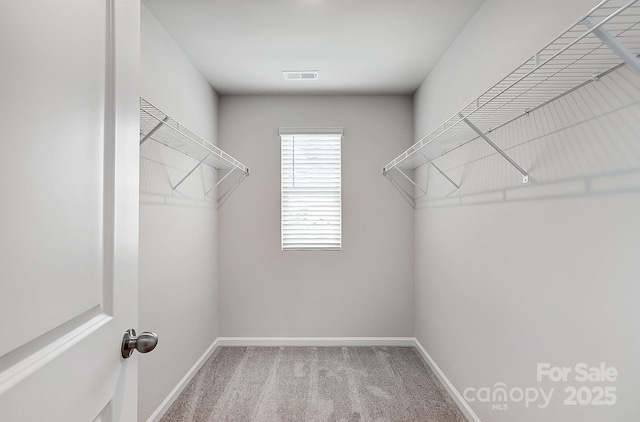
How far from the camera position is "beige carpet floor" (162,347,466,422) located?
2.22m

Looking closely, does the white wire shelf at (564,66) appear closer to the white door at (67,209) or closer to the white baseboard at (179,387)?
the white door at (67,209)

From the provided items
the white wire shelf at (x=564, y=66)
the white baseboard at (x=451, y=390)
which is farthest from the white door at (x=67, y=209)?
the white baseboard at (x=451, y=390)

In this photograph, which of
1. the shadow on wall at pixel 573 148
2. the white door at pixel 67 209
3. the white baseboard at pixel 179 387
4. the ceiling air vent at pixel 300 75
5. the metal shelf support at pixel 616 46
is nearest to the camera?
the white door at pixel 67 209

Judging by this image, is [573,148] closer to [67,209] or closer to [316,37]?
[67,209]

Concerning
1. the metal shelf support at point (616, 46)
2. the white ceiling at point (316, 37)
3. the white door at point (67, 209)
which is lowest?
the white door at point (67, 209)

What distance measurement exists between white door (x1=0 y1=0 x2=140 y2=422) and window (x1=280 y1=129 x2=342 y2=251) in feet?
8.59

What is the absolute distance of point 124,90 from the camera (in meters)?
0.82

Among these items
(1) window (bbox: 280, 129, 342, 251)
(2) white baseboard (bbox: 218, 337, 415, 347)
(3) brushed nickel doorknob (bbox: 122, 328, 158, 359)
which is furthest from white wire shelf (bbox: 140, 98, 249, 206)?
(2) white baseboard (bbox: 218, 337, 415, 347)

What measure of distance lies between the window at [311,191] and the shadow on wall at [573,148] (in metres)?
1.60

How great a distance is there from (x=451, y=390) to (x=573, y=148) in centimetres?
183

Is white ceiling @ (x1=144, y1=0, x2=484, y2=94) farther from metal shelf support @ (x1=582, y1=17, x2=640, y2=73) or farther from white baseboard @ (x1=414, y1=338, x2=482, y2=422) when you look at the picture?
white baseboard @ (x1=414, y1=338, x2=482, y2=422)

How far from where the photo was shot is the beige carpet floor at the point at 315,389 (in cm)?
222

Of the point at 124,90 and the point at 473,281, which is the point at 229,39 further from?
the point at 473,281

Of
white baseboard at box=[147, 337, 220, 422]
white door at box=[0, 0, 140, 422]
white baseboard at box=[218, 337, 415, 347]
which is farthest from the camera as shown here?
white baseboard at box=[218, 337, 415, 347]
